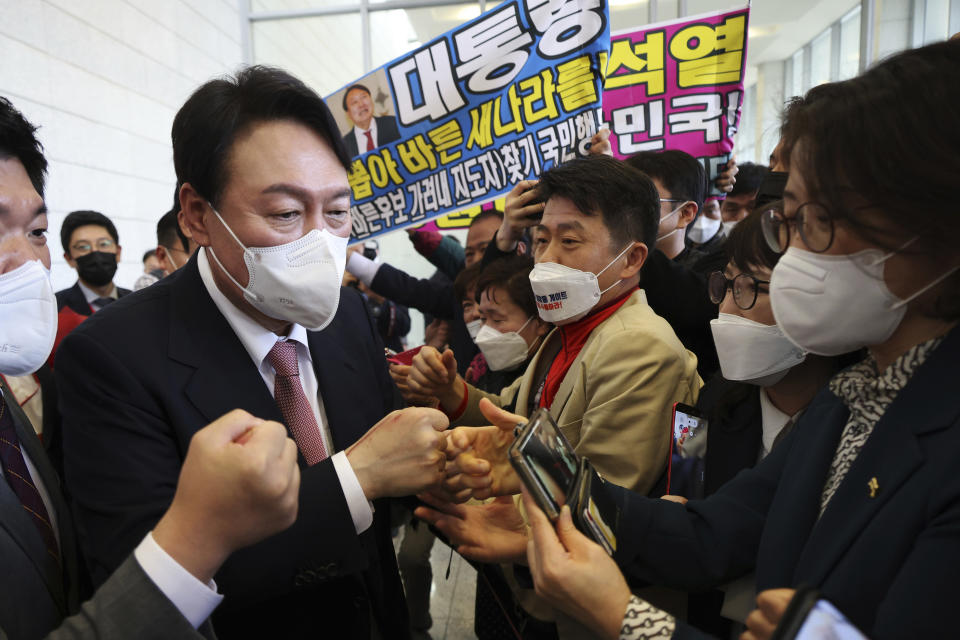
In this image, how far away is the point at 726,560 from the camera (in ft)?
4.01

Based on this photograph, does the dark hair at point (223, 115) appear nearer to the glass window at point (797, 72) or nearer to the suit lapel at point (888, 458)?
the suit lapel at point (888, 458)

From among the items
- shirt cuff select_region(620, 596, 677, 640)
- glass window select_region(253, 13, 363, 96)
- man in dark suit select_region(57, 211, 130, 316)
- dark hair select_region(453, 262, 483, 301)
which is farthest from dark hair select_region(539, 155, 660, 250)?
glass window select_region(253, 13, 363, 96)

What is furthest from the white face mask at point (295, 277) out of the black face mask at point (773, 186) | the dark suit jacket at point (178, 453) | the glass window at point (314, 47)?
Answer: the glass window at point (314, 47)

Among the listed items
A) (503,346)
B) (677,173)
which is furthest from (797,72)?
(503,346)

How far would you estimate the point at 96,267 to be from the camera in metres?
3.82

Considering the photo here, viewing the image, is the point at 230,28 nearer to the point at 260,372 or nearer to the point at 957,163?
the point at 260,372

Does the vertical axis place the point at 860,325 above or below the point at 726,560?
above

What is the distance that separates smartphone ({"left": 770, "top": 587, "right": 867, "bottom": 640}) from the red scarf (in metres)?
1.27

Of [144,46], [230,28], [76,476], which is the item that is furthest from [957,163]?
[230,28]

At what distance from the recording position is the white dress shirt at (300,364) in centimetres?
111

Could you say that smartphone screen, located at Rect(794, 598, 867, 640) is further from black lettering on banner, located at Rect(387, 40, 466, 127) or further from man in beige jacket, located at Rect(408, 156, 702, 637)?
black lettering on banner, located at Rect(387, 40, 466, 127)

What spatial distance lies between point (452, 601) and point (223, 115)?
289cm

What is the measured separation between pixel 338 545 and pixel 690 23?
3204 mm

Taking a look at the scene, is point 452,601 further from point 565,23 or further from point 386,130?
point 565,23
